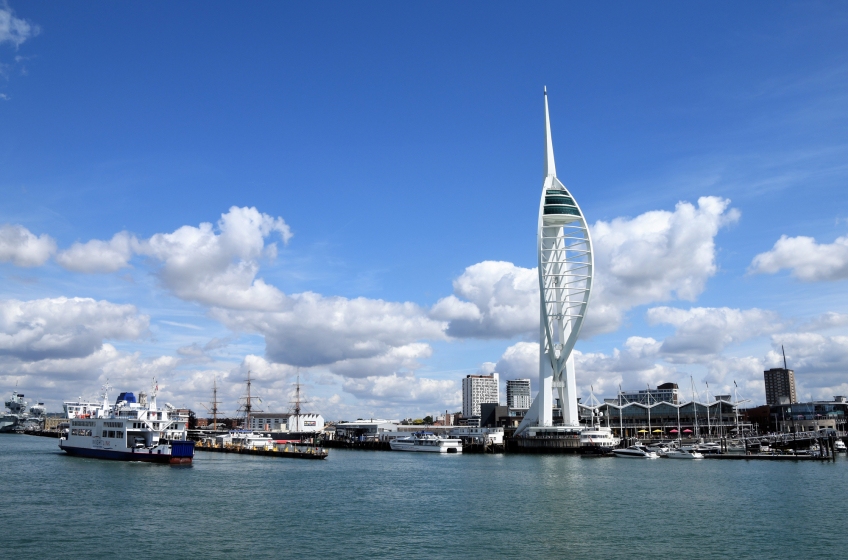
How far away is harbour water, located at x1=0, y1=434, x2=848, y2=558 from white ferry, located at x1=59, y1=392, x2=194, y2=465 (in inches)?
171

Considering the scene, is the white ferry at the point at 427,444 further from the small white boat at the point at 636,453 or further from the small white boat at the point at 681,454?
the small white boat at the point at 681,454

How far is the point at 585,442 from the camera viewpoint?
96938mm

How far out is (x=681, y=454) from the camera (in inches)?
3374

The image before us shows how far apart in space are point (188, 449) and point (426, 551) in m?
43.3

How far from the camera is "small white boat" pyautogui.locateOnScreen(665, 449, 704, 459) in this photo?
83312 millimetres

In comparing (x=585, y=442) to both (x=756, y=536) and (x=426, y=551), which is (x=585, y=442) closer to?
(x=756, y=536)

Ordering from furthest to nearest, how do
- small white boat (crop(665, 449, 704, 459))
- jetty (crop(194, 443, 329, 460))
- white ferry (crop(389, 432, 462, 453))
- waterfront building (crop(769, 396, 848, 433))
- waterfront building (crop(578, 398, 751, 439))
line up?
1. waterfront building (crop(578, 398, 751, 439))
2. waterfront building (crop(769, 396, 848, 433))
3. white ferry (crop(389, 432, 462, 453))
4. jetty (crop(194, 443, 329, 460))
5. small white boat (crop(665, 449, 704, 459))

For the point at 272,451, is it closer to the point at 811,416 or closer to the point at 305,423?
the point at 305,423

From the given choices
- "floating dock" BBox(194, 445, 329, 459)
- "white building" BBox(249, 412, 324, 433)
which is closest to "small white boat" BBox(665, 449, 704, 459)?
"floating dock" BBox(194, 445, 329, 459)

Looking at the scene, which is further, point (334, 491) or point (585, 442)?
point (585, 442)

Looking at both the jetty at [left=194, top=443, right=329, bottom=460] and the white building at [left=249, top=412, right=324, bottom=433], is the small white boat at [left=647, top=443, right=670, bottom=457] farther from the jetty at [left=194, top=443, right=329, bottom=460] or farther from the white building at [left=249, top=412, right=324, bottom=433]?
the white building at [left=249, top=412, right=324, bottom=433]

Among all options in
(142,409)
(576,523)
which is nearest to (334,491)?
(576,523)

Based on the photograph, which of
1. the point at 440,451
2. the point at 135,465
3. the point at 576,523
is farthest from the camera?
the point at 440,451

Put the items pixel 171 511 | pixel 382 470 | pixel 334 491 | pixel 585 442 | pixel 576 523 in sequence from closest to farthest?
pixel 576 523 → pixel 171 511 → pixel 334 491 → pixel 382 470 → pixel 585 442
